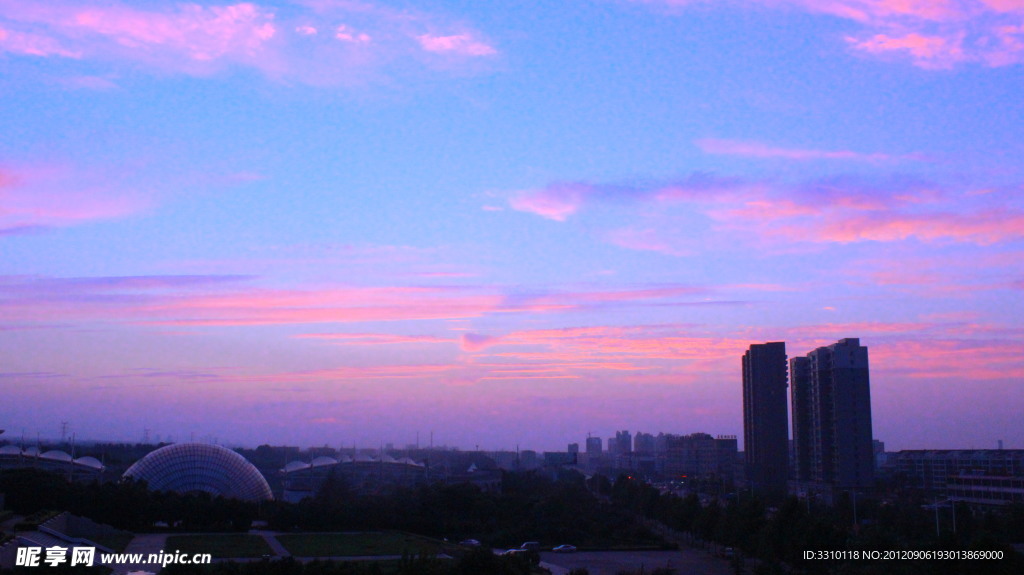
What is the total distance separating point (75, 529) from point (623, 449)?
4526 inches

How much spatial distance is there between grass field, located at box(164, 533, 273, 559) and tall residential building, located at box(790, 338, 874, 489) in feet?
104

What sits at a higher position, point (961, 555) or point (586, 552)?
point (961, 555)

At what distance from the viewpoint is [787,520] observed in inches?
961

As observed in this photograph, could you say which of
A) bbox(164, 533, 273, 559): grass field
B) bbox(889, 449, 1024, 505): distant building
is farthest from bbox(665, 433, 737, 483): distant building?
bbox(164, 533, 273, 559): grass field

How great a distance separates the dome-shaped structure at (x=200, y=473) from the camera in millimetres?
40938

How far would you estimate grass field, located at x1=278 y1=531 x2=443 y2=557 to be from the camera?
27.8 metres

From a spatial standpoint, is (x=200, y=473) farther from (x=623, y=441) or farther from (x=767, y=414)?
(x=623, y=441)

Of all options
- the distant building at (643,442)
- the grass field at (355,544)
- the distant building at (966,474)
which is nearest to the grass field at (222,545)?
the grass field at (355,544)

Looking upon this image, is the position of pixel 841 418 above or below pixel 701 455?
above

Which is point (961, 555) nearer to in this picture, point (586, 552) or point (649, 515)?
point (586, 552)

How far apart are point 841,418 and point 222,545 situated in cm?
3447

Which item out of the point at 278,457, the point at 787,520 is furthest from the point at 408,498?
the point at 278,457

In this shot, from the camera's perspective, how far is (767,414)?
194ft

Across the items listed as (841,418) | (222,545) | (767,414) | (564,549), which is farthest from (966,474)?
(222,545)
